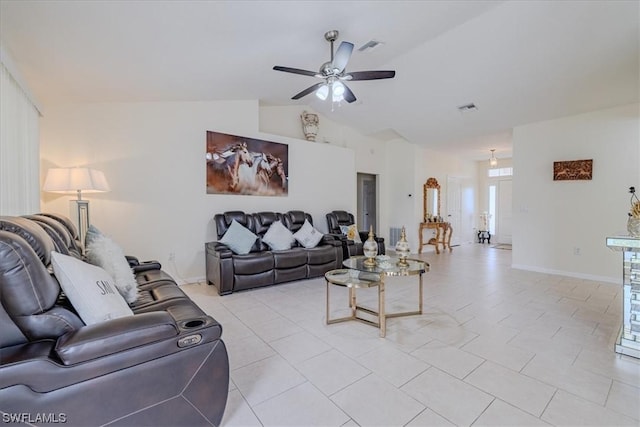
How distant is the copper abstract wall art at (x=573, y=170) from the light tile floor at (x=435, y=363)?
6.22 feet

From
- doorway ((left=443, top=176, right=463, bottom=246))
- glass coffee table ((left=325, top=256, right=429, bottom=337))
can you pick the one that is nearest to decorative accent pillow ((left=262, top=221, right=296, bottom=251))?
glass coffee table ((left=325, top=256, right=429, bottom=337))

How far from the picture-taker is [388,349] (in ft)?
7.48

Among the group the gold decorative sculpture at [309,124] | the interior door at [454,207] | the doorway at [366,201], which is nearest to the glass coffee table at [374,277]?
the gold decorative sculpture at [309,124]

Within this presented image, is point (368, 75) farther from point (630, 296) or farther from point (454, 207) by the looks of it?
point (454, 207)

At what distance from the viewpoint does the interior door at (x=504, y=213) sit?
8203 mm

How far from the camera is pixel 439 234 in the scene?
7.37m

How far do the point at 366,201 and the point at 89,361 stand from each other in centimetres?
688

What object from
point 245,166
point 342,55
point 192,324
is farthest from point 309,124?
point 192,324

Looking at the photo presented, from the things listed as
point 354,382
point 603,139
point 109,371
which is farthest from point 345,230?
point 109,371

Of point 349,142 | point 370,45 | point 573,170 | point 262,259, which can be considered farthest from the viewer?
point 349,142

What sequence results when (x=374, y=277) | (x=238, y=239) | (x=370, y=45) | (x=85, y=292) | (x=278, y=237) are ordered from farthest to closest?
(x=278, y=237)
(x=238, y=239)
(x=370, y=45)
(x=374, y=277)
(x=85, y=292)

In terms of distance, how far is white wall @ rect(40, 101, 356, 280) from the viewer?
3.58 metres

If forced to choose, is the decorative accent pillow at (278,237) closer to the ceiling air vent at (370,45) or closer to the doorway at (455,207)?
the ceiling air vent at (370,45)

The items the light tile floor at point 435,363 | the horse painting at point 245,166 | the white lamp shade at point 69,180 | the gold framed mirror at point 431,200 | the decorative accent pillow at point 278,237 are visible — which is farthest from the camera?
the gold framed mirror at point 431,200
